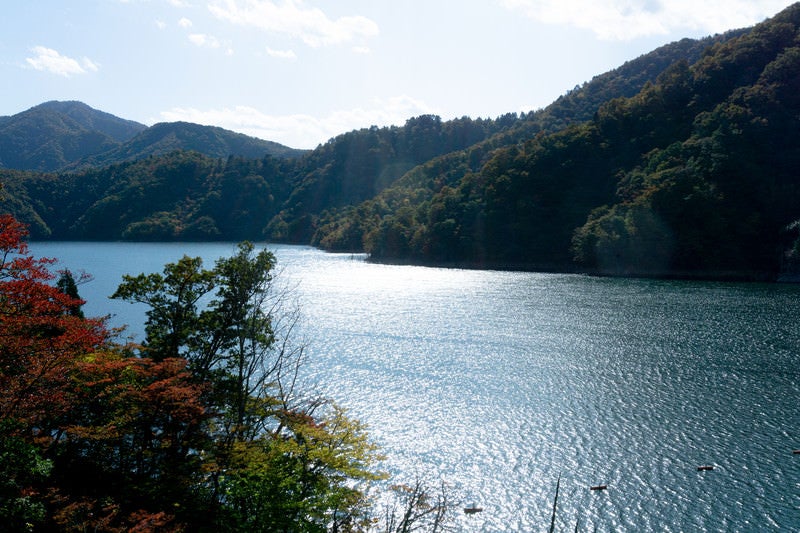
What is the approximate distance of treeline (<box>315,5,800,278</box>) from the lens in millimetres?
78188

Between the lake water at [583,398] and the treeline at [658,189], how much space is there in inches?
767

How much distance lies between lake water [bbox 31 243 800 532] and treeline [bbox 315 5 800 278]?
19474 mm

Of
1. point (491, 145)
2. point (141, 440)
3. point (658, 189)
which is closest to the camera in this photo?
point (141, 440)

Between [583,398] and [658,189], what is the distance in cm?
6563

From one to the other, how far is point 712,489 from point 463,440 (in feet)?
35.4

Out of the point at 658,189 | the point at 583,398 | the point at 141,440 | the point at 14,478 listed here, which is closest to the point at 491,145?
the point at 658,189

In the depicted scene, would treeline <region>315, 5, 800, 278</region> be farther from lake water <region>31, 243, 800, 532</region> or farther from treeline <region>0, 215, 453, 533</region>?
treeline <region>0, 215, 453, 533</region>

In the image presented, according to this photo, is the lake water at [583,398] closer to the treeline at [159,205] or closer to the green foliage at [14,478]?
the green foliage at [14,478]

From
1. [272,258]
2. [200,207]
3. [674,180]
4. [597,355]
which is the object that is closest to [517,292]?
[597,355]

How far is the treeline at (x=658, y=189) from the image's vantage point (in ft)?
257

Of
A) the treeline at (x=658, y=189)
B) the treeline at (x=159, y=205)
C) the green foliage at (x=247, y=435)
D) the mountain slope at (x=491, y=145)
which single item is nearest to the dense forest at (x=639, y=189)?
the treeline at (x=658, y=189)

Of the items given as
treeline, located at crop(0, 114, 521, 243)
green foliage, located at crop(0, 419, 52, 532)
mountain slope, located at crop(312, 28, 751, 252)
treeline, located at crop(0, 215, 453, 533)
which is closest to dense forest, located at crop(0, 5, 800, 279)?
mountain slope, located at crop(312, 28, 751, 252)

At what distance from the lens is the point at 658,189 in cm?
8162

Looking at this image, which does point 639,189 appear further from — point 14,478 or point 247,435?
point 14,478
